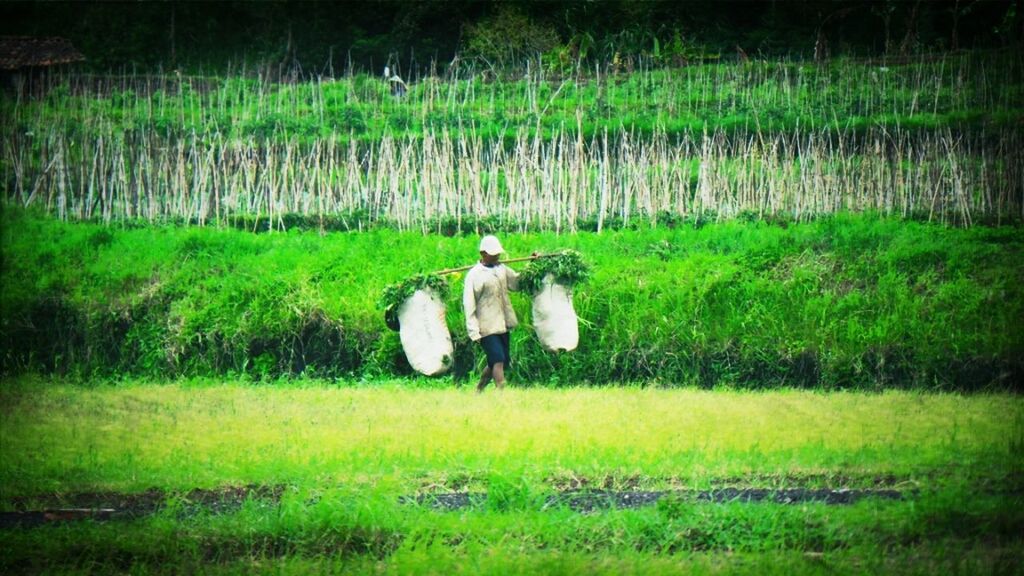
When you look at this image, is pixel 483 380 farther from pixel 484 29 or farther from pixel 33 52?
pixel 33 52

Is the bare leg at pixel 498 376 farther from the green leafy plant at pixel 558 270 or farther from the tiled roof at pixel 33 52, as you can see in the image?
the tiled roof at pixel 33 52

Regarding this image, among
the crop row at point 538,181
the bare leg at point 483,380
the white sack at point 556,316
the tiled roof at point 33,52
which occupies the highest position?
the tiled roof at point 33,52

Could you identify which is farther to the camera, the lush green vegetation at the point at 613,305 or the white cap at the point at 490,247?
the lush green vegetation at the point at 613,305

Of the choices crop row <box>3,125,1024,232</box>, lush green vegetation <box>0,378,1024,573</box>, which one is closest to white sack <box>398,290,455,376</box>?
lush green vegetation <box>0,378,1024,573</box>

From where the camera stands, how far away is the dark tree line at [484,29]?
50.3ft

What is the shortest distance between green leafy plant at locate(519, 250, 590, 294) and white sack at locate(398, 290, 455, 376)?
0.75 m

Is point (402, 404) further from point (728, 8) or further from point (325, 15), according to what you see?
point (325, 15)

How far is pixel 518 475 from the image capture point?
20.0ft

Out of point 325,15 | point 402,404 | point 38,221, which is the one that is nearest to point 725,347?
point 402,404

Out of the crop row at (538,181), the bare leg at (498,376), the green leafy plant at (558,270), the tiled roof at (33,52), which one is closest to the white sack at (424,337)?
the bare leg at (498,376)

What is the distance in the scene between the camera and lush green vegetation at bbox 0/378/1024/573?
5.26 metres

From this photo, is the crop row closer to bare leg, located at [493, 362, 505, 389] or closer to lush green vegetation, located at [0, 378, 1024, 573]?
bare leg, located at [493, 362, 505, 389]

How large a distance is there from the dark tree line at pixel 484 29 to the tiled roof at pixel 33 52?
25 cm

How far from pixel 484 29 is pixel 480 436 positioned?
10212 mm
